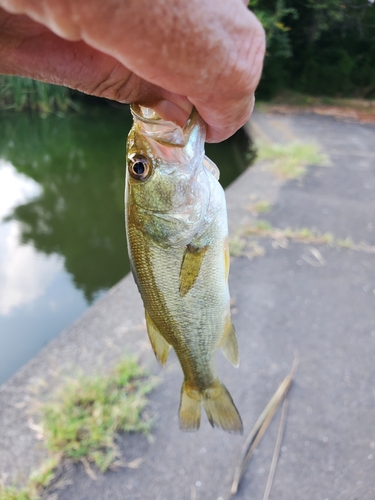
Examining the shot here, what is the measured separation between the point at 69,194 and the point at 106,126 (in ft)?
24.1

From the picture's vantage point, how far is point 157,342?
152cm

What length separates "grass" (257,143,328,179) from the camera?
704cm

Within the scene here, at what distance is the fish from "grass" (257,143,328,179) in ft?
18.9

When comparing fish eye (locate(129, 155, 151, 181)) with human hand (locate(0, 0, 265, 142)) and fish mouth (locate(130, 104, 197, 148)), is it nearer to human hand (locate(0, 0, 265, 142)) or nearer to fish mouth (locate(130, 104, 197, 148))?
fish mouth (locate(130, 104, 197, 148))

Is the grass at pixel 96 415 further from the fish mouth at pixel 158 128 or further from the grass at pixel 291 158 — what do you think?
the grass at pixel 291 158

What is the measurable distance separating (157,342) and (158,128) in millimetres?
799

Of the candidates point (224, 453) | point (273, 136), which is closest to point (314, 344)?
point (224, 453)

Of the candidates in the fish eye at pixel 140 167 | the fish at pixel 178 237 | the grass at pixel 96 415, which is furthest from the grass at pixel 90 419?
the fish eye at pixel 140 167

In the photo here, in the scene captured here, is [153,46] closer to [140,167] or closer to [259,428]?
[140,167]

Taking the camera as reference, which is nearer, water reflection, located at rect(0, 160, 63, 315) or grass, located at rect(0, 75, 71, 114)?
water reflection, located at rect(0, 160, 63, 315)

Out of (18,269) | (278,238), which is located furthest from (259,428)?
(18,269)

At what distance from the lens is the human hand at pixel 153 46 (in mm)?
589

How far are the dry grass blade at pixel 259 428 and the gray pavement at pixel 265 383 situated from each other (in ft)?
0.13

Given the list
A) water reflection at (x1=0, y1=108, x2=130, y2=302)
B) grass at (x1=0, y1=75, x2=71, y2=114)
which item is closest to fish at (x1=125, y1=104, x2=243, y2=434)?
water reflection at (x1=0, y1=108, x2=130, y2=302)
